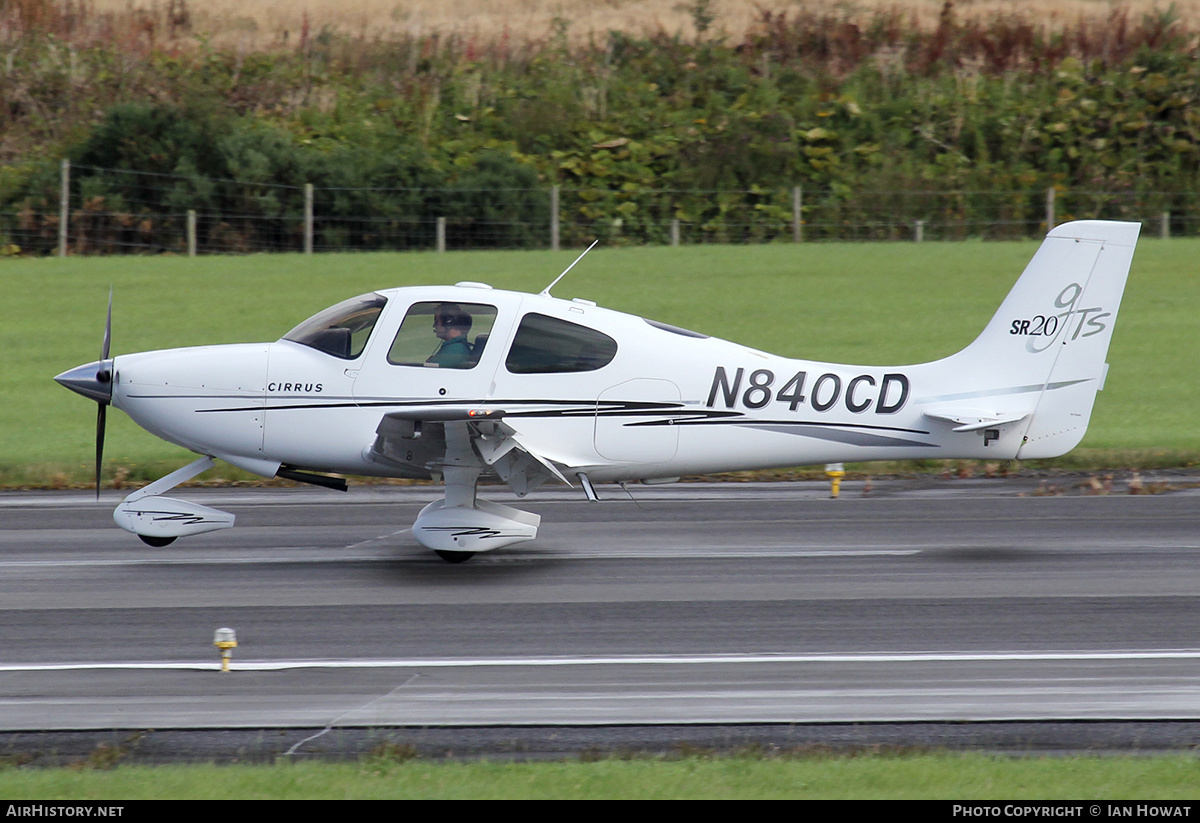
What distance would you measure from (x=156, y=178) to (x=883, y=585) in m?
24.4

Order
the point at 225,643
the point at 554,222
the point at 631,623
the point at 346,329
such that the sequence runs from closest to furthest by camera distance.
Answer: the point at 225,643 < the point at 631,623 < the point at 346,329 < the point at 554,222

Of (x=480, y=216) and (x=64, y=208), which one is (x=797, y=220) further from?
(x=64, y=208)

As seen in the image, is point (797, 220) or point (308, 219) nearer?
Result: point (308, 219)

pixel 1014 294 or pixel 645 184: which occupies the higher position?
pixel 645 184

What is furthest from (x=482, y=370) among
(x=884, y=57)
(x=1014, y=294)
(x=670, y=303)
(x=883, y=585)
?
(x=884, y=57)

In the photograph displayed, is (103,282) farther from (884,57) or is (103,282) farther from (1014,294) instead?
(884,57)

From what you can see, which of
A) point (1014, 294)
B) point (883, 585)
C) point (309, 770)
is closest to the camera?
point (309, 770)

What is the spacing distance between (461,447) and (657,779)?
476 cm

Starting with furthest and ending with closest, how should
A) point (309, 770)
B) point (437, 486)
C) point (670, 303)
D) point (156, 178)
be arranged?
point (156, 178) → point (670, 303) → point (437, 486) → point (309, 770)

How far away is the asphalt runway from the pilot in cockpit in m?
1.70

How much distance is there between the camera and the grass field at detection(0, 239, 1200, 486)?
18.8 meters

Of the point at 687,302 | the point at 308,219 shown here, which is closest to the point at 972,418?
the point at 687,302

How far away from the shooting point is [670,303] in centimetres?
2438

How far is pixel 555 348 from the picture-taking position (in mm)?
10211
